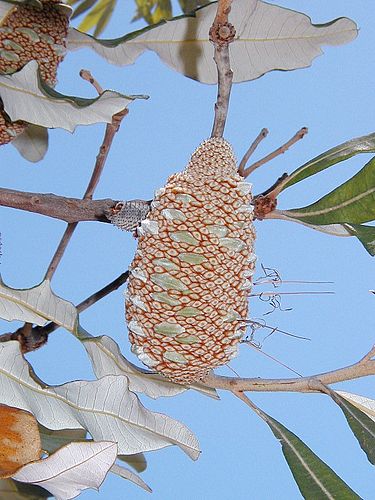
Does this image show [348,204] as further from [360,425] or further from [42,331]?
[42,331]

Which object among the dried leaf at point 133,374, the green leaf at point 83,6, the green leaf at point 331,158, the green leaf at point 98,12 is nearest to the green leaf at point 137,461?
the dried leaf at point 133,374

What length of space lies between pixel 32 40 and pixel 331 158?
29 cm

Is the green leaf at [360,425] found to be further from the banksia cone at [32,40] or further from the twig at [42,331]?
the banksia cone at [32,40]

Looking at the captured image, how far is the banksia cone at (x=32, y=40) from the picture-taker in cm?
69

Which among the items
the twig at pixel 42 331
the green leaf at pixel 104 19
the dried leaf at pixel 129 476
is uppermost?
the green leaf at pixel 104 19

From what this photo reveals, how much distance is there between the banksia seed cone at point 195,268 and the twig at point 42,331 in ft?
0.54

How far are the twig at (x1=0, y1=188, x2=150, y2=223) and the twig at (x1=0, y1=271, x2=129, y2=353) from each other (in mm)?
115

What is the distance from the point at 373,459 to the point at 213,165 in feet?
0.77

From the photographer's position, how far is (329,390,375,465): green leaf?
56 centimetres

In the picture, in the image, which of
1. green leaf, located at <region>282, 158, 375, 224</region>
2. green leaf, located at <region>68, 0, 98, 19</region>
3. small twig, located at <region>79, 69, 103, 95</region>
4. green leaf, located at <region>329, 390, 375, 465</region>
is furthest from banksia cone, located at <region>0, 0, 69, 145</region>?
green leaf, located at <region>68, 0, 98, 19</region>

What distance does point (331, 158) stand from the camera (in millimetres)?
599

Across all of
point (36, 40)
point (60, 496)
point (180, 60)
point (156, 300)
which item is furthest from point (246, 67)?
point (60, 496)

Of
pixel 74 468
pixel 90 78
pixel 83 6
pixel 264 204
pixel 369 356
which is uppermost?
pixel 83 6

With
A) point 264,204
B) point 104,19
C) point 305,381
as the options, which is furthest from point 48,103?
point 104,19
